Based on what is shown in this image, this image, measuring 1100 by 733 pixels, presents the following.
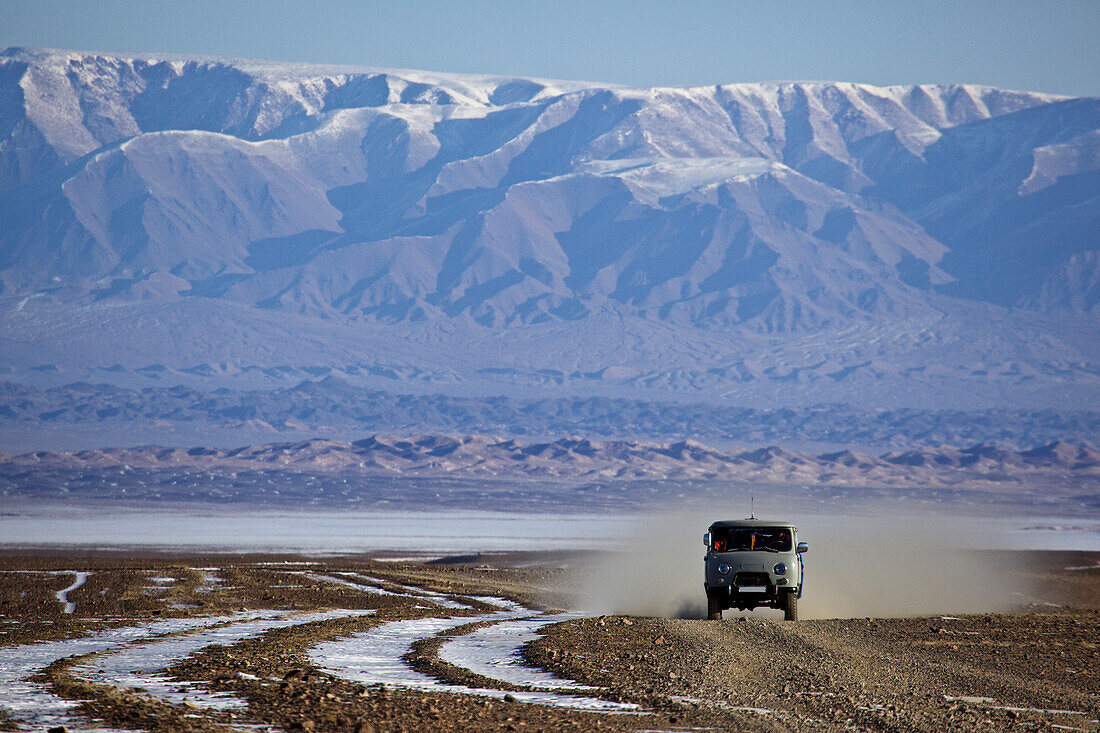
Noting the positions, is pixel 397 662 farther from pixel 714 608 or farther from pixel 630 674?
pixel 714 608

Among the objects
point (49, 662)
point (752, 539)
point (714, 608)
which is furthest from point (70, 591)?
point (752, 539)

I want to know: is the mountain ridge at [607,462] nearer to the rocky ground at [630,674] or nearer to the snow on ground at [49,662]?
the rocky ground at [630,674]

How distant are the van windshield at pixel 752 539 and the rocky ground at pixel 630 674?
1518 mm

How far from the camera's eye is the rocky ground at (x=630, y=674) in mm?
17484

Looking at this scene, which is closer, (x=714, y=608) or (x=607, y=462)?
(x=714, y=608)

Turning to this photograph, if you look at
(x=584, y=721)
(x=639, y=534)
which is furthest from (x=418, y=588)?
(x=584, y=721)

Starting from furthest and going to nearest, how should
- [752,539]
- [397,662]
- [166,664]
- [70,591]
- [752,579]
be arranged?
[70,591] → [752,539] → [752,579] → [397,662] → [166,664]

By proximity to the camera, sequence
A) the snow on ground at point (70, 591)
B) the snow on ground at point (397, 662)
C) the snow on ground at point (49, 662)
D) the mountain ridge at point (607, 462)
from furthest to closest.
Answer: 1. the mountain ridge at point (607, 462)
2. the snow on ground at point (70, 591)
3. the snow on ground at point (397, 662)
4. the snow on ground at point (49, 662)

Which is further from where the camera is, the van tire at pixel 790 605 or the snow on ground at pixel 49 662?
the van tire at pixel 790 605

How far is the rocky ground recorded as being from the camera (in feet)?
57.4

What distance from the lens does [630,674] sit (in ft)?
71.1

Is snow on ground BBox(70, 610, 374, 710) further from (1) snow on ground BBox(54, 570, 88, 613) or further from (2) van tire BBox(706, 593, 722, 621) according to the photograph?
(2) van tire BBox(706, 593, 722, 621)

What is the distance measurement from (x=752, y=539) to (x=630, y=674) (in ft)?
27.5

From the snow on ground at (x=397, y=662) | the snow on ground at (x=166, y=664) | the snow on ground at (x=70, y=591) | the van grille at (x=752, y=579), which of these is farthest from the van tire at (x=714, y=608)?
the snow on ground at (x=70, y=591)
